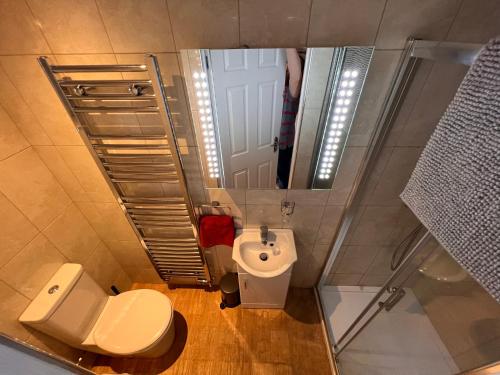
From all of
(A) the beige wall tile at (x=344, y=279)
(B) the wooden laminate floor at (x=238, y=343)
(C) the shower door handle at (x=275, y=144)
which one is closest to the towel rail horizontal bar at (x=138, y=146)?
(C) the shower door handle at (x=275, y=144)

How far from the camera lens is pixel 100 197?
54.4 inches

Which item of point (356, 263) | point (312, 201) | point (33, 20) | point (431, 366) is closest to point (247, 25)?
point (33, 20)

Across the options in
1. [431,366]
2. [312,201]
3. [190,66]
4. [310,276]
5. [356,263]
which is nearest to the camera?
[190,66]

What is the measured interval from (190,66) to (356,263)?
1.85m

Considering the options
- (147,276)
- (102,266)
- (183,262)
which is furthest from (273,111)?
(147,276)

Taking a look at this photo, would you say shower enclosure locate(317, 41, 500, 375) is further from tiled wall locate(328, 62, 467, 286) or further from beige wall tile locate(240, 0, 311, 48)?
beige wall tile locate(240, 0, 311, 48)

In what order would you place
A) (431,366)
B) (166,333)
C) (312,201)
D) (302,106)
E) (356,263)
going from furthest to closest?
(356,263)
(166,333)
(312,201)
(431,366)
(302,106)

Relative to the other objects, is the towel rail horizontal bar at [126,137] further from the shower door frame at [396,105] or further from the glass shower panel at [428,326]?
the glass shower panel at [428,326]

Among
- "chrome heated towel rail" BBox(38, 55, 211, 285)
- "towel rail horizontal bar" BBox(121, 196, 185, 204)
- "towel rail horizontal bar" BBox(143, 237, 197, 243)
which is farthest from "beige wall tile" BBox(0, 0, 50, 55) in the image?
"towel rail horizontal bar" BBox(143, 237, 197, 243)

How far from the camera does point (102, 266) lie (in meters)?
1.65

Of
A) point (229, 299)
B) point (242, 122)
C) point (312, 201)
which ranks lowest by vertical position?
point (229, 299)

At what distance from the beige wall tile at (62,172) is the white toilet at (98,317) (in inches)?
18.4

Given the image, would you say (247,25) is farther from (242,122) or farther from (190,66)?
(242,122)

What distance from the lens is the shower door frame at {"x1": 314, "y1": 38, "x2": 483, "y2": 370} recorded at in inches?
25.5
